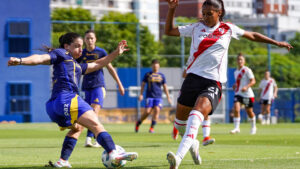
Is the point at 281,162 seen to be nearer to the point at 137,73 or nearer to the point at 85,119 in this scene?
the point at 85,119

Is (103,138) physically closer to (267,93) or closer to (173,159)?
(173,159)

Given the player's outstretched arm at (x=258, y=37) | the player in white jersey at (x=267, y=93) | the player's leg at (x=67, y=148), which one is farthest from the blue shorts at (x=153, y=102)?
the player's outstretched arm at (x=258, y=37)

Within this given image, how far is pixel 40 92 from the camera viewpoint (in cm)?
3294

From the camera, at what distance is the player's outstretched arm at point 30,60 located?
275 inches

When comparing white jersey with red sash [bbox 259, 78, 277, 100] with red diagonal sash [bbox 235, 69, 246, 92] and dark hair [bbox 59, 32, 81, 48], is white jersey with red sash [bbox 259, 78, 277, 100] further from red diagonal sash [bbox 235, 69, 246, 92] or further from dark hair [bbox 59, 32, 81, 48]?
dark hair [bbox 59, 32, 81, 48]

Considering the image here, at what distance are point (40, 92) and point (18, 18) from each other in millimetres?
3779

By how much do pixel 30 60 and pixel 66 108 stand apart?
Answer: 0.81 meters

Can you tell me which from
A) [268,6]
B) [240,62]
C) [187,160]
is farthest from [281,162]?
[268,6]

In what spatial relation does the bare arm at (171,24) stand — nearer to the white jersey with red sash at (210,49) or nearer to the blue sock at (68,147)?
the white jersey with red sash at (210,49)

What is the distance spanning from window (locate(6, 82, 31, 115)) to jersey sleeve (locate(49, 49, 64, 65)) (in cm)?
2482

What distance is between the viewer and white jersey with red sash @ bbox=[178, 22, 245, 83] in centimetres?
823

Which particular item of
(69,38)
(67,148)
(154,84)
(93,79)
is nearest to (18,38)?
(154,84)

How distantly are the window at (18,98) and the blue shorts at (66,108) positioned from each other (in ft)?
81.7

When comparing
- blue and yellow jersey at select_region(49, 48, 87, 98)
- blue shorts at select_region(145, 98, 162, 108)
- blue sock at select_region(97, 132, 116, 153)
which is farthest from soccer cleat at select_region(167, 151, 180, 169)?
blue shorts at select_region(145, 98, 162, 108)
